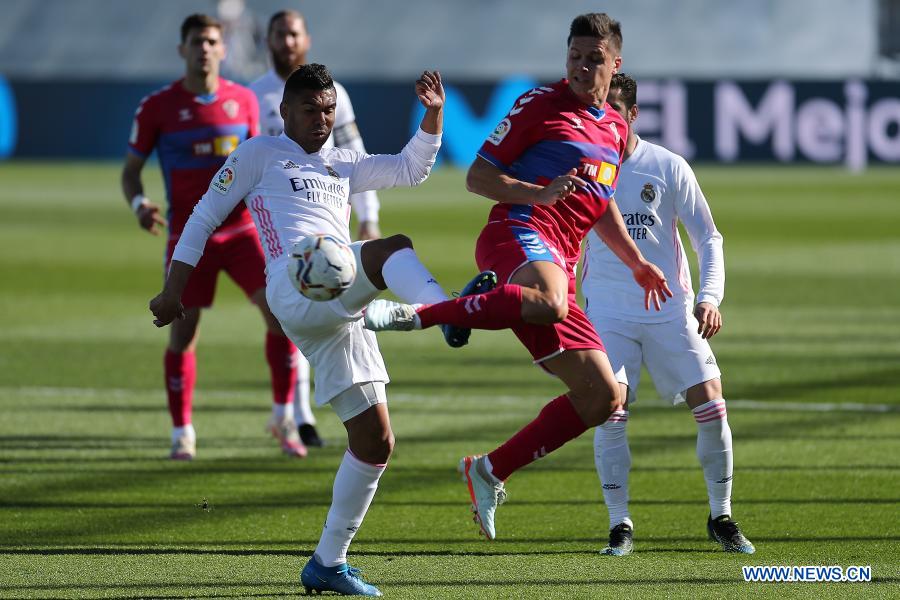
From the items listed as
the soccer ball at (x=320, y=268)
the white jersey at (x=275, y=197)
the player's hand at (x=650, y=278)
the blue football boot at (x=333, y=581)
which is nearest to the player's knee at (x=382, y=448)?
the blue football boot at (x=333, y=581)

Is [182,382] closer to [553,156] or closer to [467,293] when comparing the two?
[553,156]

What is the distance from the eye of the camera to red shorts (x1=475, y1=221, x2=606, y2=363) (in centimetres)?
566

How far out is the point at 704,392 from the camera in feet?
Result: 20.8

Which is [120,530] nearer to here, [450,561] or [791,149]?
[450,561]

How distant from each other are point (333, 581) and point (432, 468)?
9.19 ft

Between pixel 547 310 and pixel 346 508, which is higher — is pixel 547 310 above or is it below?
above

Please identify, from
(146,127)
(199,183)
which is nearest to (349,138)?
(199,183)

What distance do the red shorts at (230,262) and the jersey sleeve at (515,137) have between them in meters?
3.00

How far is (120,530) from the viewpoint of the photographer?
6.72 meters

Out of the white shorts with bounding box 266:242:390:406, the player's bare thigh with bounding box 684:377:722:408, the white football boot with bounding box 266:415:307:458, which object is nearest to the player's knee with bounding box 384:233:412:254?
the white shorts with bounding box 266:242:390:406

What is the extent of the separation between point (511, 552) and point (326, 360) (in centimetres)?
129

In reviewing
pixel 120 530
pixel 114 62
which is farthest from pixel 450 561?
pixel 114 62

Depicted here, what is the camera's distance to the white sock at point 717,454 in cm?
632

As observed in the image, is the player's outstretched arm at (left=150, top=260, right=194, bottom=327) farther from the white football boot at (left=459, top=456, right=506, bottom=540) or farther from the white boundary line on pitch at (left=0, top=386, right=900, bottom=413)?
the white boundary line on pitch at (left=0, top=386, right=900, bottom=413)
